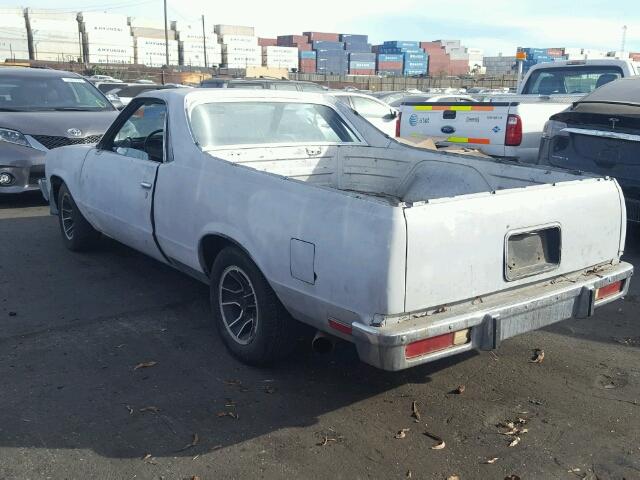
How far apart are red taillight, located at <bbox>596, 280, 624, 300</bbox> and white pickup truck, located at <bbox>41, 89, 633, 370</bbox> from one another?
0.05 feet

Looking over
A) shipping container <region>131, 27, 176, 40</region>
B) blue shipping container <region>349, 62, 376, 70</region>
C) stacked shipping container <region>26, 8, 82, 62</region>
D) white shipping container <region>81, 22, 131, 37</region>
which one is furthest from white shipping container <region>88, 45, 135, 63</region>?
blue shipping container <region>349, 62, 376, 70</region>

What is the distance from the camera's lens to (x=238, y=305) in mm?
3990

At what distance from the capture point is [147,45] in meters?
86.5

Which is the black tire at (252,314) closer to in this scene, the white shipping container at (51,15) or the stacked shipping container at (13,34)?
the stacked shipping container at (13,34)

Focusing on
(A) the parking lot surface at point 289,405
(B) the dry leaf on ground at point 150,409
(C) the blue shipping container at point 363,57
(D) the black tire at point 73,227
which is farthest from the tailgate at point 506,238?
(C) the blue shipping container at point 363,57

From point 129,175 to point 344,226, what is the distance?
100 inches

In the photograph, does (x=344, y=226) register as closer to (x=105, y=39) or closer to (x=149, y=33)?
(x=105, y=39)

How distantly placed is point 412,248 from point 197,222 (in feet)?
5.63

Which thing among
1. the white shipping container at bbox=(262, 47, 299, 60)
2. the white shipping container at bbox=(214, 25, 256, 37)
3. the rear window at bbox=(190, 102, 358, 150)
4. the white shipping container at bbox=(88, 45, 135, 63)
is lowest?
the rear window at bbox=(190, 102, 358, 150)

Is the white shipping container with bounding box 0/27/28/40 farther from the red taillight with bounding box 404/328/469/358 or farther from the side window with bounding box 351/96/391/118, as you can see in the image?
the red taillight with bounding box 404/328/469/358

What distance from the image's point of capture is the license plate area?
11.0 feet

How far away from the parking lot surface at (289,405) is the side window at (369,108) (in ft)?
27.7

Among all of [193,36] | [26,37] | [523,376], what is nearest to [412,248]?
[523,376]

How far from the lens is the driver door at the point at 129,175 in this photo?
479 cm
